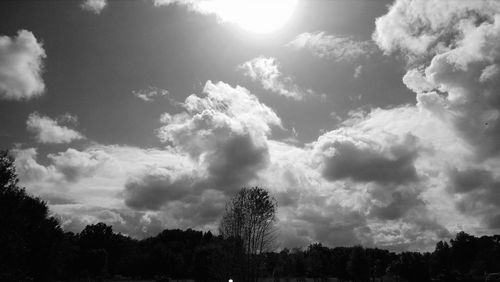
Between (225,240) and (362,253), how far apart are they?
7097cm

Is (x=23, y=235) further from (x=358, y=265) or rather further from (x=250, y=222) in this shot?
(x=358, y=265)

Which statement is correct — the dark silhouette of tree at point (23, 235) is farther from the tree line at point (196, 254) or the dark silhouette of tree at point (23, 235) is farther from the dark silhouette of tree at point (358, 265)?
the dark silhouette of tree at point (358, 265)

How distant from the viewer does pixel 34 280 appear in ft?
189

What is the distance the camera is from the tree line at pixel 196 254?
39.8 metres

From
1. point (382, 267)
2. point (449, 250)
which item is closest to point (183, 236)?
point (382, 267)

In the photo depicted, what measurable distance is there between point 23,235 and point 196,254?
46.1 m

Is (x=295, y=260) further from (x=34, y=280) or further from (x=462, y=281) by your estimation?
(x=34, y=280)

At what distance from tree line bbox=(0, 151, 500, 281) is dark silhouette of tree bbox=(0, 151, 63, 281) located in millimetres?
87

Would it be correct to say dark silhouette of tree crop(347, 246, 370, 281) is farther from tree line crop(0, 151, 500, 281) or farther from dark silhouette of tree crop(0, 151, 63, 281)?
dark silhouette of tree crop(0, 151, 63, 281)

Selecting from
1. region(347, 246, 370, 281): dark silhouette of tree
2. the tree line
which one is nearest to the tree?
the tree line

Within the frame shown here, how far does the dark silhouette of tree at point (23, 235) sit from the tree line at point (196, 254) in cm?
9

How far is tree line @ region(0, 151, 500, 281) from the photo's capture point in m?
39.8

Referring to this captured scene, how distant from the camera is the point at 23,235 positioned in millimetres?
51188

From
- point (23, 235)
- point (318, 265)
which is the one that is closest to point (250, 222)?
point (23, 235)
